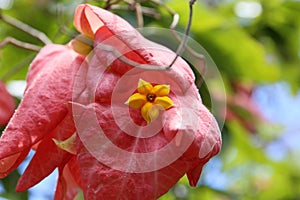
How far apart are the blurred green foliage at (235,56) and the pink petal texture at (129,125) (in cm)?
12

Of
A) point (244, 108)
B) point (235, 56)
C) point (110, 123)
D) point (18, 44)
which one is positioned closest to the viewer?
point (110, 123)

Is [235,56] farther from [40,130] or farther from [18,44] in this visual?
[40,130]

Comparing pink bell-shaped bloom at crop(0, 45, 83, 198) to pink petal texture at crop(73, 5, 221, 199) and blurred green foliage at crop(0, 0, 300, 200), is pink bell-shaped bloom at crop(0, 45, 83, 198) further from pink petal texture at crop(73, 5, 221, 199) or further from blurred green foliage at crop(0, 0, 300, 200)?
blurred green foliage at crop(0, 0, 300, 200)

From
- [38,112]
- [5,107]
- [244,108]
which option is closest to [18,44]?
[5,107]

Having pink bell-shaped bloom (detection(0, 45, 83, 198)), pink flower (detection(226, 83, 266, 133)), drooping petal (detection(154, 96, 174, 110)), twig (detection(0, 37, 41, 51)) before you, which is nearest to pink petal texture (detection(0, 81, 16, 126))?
twig (detection(0, 37, 41, 51))

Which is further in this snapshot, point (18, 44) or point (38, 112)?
point (18, 44)

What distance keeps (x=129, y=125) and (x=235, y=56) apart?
2.02 feet

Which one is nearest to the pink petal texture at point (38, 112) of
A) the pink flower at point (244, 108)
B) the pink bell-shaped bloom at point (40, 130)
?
the pink bell-shaped bloom at point (40, 130)

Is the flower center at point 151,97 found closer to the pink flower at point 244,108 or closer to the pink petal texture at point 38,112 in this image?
the pink petal texture at point 38,112

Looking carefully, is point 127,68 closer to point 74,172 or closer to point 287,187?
point 74,172

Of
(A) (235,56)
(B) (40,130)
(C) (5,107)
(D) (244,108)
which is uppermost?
(B) (40,130)

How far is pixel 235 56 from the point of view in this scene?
116cm

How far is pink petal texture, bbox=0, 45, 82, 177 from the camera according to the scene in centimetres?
60

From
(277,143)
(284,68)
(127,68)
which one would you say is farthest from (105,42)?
(277,143)
